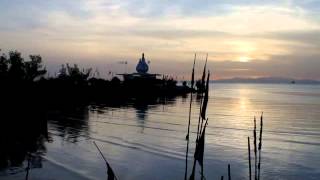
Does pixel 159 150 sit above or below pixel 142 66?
below

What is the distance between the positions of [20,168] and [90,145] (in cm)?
794

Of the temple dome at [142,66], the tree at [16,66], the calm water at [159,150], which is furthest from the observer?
the temple dome at [142,66]

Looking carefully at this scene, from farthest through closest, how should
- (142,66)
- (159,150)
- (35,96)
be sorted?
(142,66) < (35,96) < (159,150)

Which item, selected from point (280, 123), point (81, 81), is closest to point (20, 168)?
point (280, 123)

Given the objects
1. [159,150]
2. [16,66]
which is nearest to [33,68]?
[16,66]

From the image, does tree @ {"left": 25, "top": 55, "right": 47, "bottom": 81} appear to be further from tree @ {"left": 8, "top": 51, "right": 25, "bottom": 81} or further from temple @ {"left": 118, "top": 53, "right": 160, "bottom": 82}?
temple @ {"left": 118, "top": 53, "right": 160, "bottom": 82}

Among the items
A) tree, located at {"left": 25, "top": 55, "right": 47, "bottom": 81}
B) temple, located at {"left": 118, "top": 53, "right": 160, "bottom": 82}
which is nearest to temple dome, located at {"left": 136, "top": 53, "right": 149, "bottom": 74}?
temple, located at {"left": 118, "top": 53, "right": 160, "bottom": 82}

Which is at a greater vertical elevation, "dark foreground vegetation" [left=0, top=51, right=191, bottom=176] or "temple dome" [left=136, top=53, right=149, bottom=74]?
"temple dome" [left=136, top=53, right=149, bottom=74]

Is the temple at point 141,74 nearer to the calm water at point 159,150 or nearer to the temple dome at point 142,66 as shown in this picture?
the temple dome at point 142,66

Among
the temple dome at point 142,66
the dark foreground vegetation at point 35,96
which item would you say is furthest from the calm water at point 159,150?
the temple dome at point 142,66

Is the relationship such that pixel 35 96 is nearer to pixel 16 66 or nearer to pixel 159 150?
pixel 16 66

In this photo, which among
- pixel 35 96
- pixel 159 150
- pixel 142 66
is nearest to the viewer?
pixel 159 150

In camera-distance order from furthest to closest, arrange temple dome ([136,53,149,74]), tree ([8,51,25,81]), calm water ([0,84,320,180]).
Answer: temple dome ([136,53,149,74]), tree ([8,51,25,81]), calm water ([0,84,320,180])

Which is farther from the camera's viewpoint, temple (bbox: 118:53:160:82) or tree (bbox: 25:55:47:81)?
temple (bbox: 118:53:160:82)
